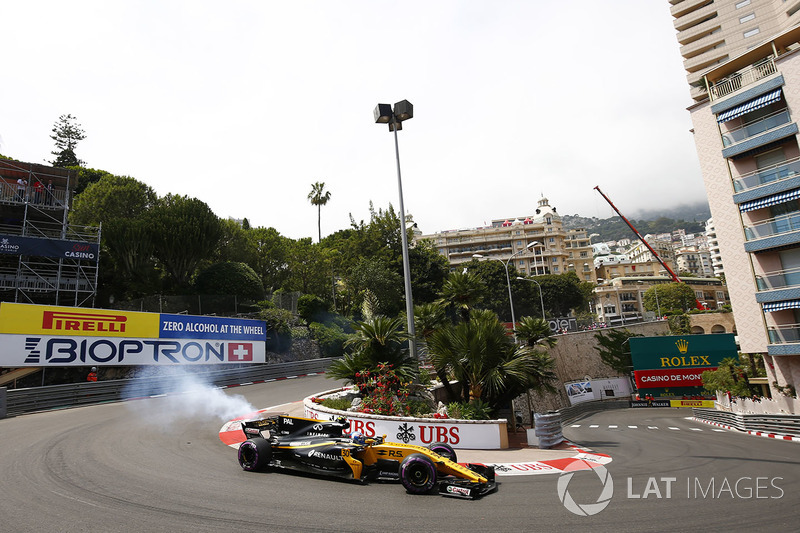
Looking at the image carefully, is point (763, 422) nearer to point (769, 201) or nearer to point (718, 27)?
point (769, 201)

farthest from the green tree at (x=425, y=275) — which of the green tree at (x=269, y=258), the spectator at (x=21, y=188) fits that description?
the spectator at (x=21, y=188)

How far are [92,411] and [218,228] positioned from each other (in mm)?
25560

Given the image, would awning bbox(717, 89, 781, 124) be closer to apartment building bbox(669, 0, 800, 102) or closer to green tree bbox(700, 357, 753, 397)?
green tree bbox(700, 357, 753, 397)

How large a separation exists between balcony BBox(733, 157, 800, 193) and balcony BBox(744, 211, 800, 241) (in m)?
2.37

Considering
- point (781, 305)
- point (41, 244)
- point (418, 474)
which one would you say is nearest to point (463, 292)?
point (418, 474)

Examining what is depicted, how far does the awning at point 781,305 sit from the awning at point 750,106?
12.1m

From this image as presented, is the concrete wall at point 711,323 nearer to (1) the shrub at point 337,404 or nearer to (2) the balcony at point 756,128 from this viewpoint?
(2) the balcony at point 756,128

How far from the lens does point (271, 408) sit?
20469 mm

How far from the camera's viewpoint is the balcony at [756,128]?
26672 mm

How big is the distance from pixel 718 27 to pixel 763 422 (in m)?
75.8

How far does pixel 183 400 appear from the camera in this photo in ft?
71.9

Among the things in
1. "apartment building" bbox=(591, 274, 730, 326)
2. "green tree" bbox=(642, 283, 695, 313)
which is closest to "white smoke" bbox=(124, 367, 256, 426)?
"green tree" bbox=(642, 283, 695, 313)

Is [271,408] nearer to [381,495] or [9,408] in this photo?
[9,408]

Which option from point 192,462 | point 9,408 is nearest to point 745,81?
point 192,462
